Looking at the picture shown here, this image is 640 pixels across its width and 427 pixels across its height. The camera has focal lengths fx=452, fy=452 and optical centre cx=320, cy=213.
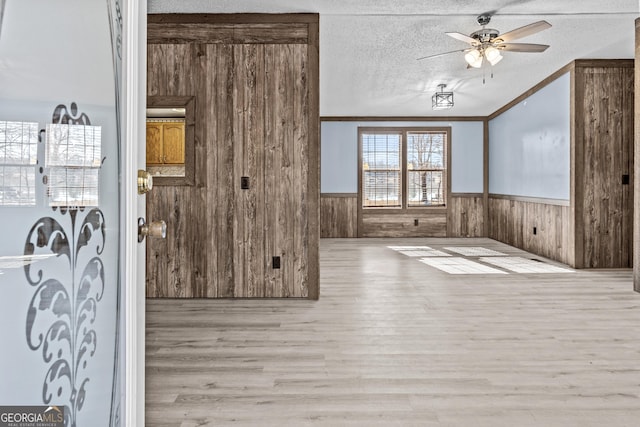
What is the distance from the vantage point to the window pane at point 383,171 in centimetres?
961

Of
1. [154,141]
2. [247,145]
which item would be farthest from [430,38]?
[154,141]

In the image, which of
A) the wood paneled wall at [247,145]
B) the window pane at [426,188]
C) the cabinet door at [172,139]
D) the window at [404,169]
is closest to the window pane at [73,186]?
the wood paneled wall at [247,145]

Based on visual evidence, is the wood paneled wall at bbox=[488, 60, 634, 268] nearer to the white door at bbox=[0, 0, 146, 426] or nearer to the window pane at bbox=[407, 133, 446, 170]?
the window pane at bbox=[407, 133, 446, 170]

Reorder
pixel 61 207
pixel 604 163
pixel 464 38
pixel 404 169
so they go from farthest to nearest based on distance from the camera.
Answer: pixel 404 169
pixel 604 163
pixel 464 38
pixel 61 207

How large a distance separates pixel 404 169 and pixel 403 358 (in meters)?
7.32

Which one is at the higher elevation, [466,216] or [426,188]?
[426,188]

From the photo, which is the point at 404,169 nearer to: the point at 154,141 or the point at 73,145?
the point at 154,141

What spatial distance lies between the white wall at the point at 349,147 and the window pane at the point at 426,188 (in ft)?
1.85

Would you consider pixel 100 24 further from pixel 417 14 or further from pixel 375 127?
pixel 375 127

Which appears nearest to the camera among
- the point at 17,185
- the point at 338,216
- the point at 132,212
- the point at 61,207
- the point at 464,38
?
the point at 17,185

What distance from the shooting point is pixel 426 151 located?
380 inches

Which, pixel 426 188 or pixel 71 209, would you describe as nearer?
pixel 71 209

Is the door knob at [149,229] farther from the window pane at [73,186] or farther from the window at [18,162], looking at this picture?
the window at [18,162]

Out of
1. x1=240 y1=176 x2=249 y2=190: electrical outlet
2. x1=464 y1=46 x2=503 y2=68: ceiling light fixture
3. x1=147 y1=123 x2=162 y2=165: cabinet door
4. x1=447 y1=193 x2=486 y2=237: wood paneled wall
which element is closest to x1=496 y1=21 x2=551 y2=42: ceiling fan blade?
x1=464 y1=46 x2=503 y2=68: ceiling light fixture
